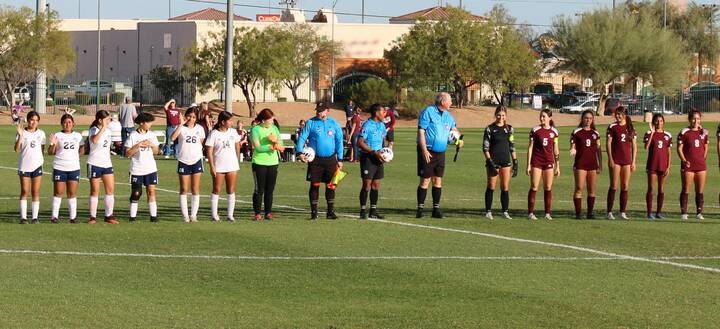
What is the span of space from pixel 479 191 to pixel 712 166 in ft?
42.3

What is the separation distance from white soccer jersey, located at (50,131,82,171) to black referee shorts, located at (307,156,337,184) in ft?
11.5

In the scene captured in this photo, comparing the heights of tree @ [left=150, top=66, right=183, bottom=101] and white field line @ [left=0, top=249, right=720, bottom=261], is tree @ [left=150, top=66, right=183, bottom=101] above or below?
above

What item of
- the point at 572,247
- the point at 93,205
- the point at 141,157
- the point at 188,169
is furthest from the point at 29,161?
the point at 572,247

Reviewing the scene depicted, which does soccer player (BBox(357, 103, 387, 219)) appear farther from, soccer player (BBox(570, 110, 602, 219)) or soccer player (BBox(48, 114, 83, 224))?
soccer player (BBox(48, 114, 83, 224))

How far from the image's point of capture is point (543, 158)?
65.8 feet

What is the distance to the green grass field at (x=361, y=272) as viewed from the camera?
11.2 m

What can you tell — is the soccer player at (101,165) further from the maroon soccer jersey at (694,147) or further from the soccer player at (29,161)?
the maroon soccer jersey at (694,147)

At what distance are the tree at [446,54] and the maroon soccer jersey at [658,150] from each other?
6620 cm

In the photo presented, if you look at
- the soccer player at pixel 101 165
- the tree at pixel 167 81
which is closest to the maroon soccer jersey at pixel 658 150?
the soccer player at pixel 101 165

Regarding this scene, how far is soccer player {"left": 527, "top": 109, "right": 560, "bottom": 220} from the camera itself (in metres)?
19.9

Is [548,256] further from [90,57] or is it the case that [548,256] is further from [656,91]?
[90,57]

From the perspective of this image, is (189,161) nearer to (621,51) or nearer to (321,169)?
(321,169)

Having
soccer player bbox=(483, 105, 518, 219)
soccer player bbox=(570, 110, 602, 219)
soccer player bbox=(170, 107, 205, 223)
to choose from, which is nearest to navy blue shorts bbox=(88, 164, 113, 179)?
soccer player bbox=(170, 107, 205, 223)

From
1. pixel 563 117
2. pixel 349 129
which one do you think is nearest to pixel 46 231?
pixel 349 129
